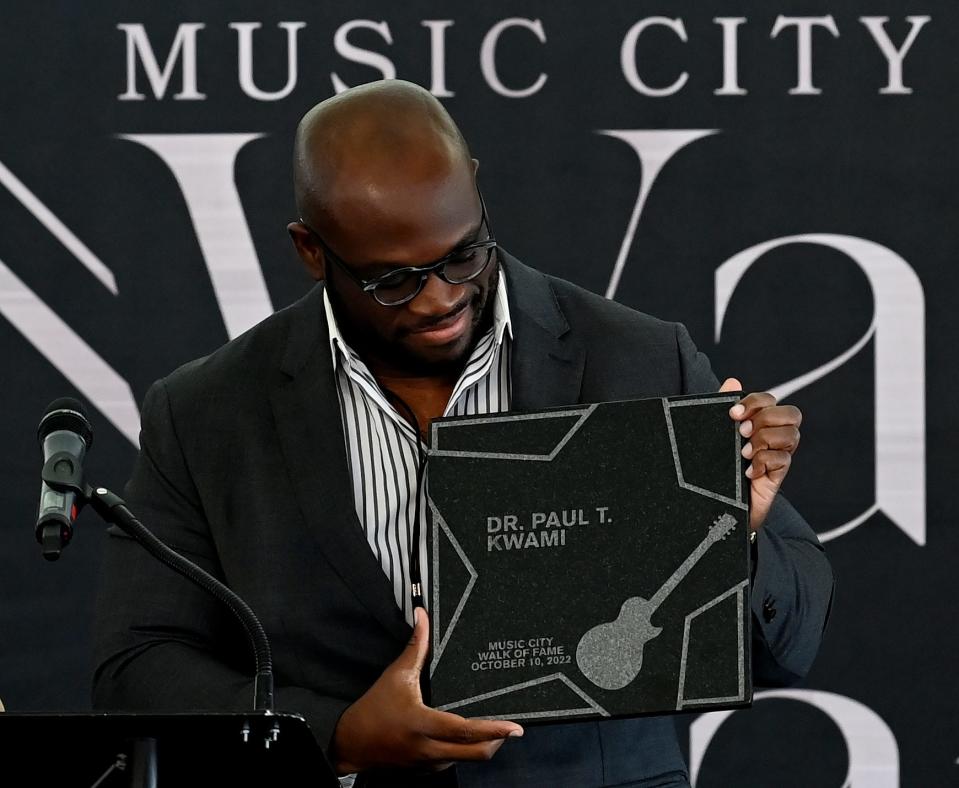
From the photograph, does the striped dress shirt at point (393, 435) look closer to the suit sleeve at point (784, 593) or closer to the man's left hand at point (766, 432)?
the suit sleeve at point (784, 593)

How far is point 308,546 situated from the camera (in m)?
2.07

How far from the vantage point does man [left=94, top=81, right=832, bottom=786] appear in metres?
1.95

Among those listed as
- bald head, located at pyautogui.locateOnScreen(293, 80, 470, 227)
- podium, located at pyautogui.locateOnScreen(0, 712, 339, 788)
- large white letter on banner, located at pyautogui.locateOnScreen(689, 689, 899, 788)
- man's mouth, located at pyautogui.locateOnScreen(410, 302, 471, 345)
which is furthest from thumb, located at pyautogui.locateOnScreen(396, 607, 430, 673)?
large white letter on banner, located at pyautogui.locateOnScreen(689, 689, 899, 788)

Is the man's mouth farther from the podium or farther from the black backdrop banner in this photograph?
the black backdrop banner

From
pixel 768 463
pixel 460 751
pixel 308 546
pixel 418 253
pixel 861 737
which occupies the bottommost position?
pixel 861 737

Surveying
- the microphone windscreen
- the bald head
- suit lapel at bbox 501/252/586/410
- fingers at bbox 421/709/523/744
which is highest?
the bald head

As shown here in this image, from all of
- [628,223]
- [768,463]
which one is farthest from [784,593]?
[628,223]

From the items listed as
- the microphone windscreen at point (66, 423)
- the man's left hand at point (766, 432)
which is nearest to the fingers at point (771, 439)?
the man's left hand at point (766, 432)

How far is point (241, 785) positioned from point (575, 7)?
192 cm

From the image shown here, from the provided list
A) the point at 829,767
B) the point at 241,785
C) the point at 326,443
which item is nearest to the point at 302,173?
Result: the point at 326,443

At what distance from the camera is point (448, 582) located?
182 cm

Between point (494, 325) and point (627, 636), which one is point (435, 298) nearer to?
point (494, 325)

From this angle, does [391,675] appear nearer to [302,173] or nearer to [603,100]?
[302,173]

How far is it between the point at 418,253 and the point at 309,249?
25 cm
